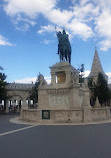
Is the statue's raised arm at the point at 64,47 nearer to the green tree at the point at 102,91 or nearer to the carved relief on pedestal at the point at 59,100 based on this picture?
the carved relief on pedestal at the point at 59,100

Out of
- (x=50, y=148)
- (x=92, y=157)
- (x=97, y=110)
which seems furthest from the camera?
(x=97, y=110)

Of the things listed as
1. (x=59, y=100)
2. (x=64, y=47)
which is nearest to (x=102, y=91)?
(x=64, y=47)

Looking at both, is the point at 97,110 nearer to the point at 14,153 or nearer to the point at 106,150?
the point at 106,150

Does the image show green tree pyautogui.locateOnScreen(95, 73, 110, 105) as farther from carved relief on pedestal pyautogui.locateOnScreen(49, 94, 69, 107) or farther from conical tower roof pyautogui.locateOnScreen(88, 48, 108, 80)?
carved relief on pedestal pyautogui.locateOnScreen(49, 94, 69, 107)

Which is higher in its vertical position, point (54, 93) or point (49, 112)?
point (54, 93)

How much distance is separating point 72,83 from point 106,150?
41.1 ft

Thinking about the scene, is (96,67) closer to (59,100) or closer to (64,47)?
(64,47)

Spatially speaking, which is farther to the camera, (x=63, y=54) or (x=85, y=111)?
(x=63, y=54)

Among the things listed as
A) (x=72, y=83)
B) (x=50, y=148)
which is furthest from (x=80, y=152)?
(x=72, y=83)

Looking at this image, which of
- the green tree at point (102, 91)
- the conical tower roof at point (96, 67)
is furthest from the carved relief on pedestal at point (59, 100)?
the conical tower roof at point (96, 67)

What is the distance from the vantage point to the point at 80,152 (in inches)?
264

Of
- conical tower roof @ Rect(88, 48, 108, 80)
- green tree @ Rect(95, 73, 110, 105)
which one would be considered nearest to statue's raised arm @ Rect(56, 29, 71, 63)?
green tree @ Rect(95, 73, 110, 105)

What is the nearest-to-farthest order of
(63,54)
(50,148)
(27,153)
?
(27,153)
(50,148)
(63,54)

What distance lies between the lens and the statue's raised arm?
22250 millimetres
